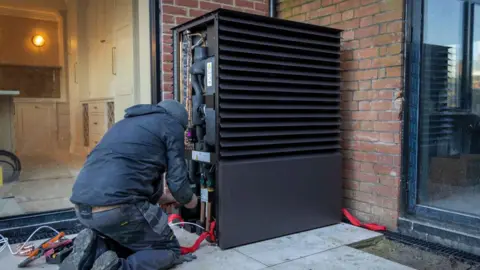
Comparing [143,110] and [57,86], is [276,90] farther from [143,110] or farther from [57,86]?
[57,86]

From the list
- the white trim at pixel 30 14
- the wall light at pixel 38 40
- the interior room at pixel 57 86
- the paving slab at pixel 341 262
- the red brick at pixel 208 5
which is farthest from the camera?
the wall light at pixel 38 40

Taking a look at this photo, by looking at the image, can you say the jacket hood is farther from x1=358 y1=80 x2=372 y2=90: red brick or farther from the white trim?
the white trim

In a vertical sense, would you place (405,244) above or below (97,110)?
below

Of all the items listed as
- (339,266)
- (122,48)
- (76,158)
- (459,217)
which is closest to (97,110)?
(76,158)

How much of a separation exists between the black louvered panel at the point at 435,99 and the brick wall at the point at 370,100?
20cm

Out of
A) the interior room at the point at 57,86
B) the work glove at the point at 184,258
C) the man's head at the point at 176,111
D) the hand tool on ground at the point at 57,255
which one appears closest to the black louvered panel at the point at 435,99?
the man's head at the point at 176,111

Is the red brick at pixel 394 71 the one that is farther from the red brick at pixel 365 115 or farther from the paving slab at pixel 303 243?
the paving slab at pixel 303 243

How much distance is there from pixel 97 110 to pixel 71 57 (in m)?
1.30

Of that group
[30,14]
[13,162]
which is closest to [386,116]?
[13,162]

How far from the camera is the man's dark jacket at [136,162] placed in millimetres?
2471

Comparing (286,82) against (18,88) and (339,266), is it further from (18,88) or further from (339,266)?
(18,88)

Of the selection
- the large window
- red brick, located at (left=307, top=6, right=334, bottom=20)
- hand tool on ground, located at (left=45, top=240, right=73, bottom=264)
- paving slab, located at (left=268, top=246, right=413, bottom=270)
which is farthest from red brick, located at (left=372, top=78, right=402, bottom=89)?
hand tool on ground, located at (left=45, top=240, right=73, bottom=264)

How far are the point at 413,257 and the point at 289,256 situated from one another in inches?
34.5

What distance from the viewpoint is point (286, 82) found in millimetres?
3320
